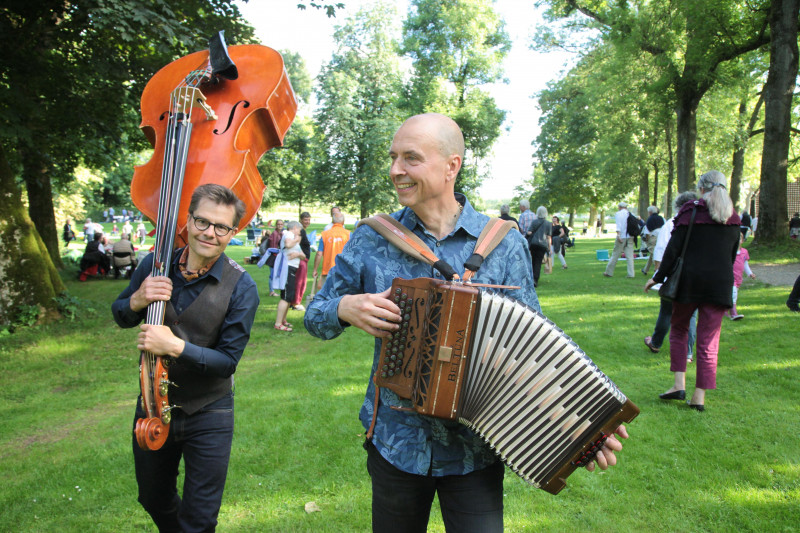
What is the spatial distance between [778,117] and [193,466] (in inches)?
693

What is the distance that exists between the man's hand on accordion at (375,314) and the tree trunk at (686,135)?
19.9m

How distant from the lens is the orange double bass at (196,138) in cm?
239

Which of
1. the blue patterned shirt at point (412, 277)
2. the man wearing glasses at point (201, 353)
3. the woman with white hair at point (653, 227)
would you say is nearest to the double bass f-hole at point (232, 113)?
the man wearing glasses at point (201, 353)

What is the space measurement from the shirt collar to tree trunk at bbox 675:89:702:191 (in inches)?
759

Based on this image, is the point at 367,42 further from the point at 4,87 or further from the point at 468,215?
the point at 468,215

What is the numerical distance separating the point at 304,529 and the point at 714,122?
2821cm

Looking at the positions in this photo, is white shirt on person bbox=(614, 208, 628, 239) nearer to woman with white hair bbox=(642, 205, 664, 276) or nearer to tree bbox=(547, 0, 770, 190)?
woman with white hair bbox=(642, 205, 664, 276)

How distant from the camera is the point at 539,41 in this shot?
34344mm

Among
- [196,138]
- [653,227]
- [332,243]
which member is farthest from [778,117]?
[196,138]

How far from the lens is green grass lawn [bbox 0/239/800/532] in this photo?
3768 millimetres

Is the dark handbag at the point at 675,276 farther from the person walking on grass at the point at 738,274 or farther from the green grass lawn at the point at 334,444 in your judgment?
the person walking on grass at the point at 738,274

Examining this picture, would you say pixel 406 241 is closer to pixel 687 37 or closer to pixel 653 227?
pixel 653 227

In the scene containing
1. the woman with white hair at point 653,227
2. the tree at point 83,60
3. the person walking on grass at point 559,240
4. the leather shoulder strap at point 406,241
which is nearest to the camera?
the leather shoulder strap at point 406,241

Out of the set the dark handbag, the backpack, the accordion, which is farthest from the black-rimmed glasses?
the backpack
